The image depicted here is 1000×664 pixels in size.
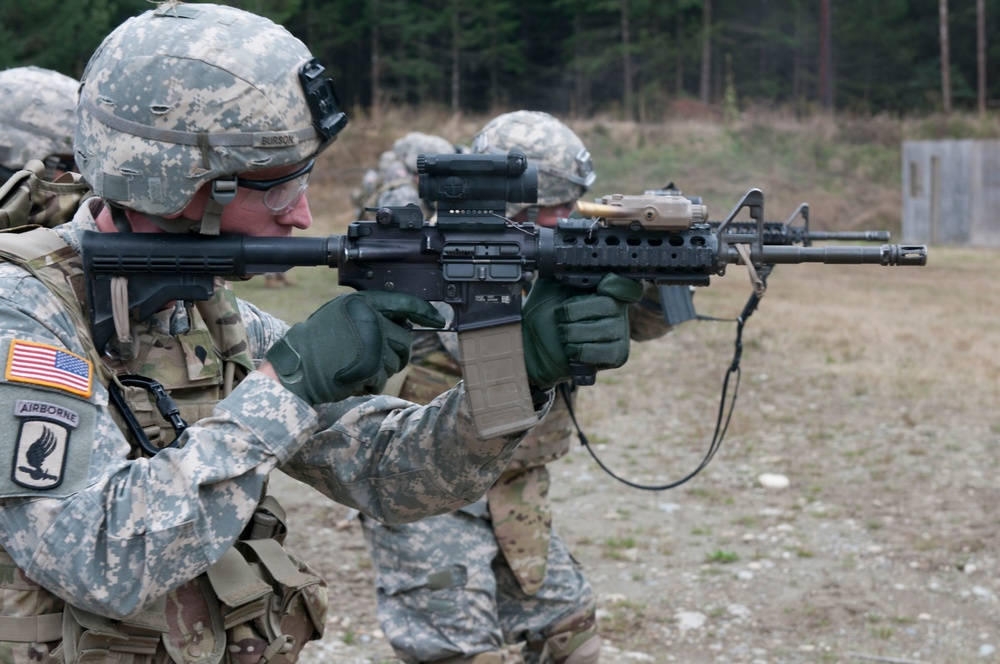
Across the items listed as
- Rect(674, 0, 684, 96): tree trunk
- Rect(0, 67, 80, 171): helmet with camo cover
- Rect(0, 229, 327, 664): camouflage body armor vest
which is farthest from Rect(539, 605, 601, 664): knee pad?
Rect(674, 0, 684, 96): tree trunk

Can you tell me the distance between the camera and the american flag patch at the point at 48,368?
225 centimetres

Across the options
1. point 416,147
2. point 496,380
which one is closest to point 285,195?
point 496,380

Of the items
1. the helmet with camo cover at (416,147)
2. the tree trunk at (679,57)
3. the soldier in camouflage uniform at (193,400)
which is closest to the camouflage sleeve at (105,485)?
the soldier in camouflage uniform at (193,400)

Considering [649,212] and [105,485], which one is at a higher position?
[649,212]

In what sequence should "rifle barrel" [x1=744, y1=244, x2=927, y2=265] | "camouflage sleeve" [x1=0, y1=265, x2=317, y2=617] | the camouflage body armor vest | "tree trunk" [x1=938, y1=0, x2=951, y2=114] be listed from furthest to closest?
→ "tree trunk" [x1=938, y1=0, x2=951, y2=114], "rifle barrel" [x1=744, y1=244, x2=927, y2=265], the camouflage body armor vest, "camouflage sleeve" [x1=0, y1=265, x2=317, y2=617]

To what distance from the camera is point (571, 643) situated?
4.57 meters

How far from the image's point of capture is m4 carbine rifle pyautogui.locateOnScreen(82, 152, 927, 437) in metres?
2.68

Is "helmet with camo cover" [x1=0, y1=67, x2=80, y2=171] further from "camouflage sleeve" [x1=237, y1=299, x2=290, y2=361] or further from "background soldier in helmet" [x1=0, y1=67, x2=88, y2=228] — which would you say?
"camouflage sleeve" [x1=237, y1=299, x2=290, y2=361]

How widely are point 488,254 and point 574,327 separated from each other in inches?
11.1

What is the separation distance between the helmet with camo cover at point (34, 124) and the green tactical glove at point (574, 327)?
10.6ft

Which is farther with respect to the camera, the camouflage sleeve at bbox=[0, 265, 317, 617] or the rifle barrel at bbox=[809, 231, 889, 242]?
the rifle barrel at bbox=[809, 231, 889, 242]

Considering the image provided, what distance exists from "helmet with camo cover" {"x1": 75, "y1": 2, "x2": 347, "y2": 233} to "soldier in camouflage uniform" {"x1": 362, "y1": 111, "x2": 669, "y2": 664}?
188 centimetres

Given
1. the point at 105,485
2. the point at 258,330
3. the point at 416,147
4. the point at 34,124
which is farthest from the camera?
the point at 416,147

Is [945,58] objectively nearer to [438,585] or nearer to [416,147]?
[416,147]
